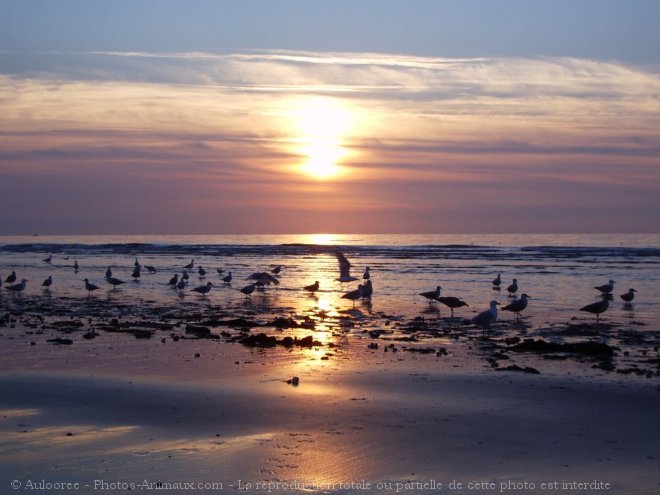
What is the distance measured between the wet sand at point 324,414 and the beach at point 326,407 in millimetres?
30

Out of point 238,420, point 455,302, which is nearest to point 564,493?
point 238,420

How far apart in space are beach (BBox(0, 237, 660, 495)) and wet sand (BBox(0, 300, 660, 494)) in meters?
0.03

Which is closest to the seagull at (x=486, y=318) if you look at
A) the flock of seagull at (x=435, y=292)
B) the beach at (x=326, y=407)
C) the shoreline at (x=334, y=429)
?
the flock of seagull at (x=435, y=292)

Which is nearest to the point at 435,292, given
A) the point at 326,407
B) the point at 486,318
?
the point at 486,318

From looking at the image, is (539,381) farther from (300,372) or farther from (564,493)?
(564,493)

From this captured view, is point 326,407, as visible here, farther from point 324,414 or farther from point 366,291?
point 366,291

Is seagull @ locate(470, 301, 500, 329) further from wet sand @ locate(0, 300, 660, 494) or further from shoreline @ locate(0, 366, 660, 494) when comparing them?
shoreline @ locate(0, 366, 660, 494)

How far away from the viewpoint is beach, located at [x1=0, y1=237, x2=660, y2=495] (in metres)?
6.99

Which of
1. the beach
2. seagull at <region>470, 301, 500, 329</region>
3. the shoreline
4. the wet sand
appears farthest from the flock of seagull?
the shoreline

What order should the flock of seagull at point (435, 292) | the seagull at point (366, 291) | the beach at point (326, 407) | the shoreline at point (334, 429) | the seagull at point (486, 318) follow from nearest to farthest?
the beach at point (326, 407), the shoreline at point (334, 429), the seagull at point (486, 318), the flock of seagull at point (435, 292), the seagull at point (366, 291)

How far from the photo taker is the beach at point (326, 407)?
22.9 ft

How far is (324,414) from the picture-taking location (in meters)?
9.09

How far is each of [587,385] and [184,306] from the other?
542 inches

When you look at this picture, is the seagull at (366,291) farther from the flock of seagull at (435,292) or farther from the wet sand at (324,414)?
the wet sand at (324,414)
